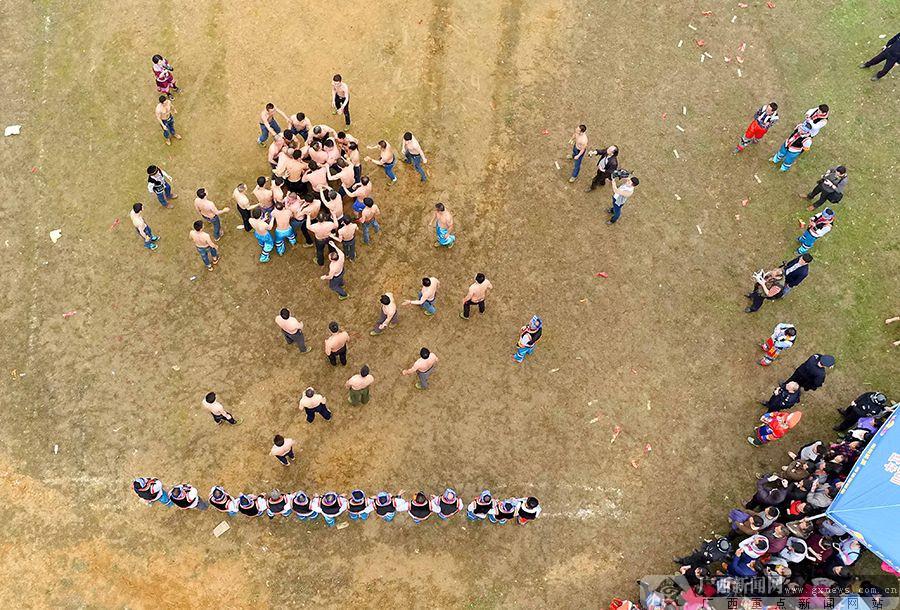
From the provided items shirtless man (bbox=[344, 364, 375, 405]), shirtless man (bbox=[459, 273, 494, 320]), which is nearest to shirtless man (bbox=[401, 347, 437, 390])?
shirtless man (bbox=[344, 364, 375, 405])

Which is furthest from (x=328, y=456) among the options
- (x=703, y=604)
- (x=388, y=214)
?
(x=703, y=604)

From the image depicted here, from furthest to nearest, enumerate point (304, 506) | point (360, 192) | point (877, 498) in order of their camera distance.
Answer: point (360, 192)
point (304, 506)
point (877, 498)

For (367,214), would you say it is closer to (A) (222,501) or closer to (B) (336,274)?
(B) (336,274)

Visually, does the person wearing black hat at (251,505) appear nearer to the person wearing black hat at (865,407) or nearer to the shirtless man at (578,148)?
the shirtless man at (578,148)

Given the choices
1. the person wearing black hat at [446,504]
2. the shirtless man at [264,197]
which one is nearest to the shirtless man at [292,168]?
the shirtless man at [264,197]

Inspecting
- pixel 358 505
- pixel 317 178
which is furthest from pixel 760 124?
pixel 358 505

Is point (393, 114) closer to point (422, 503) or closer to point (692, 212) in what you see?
point (692, 212)
